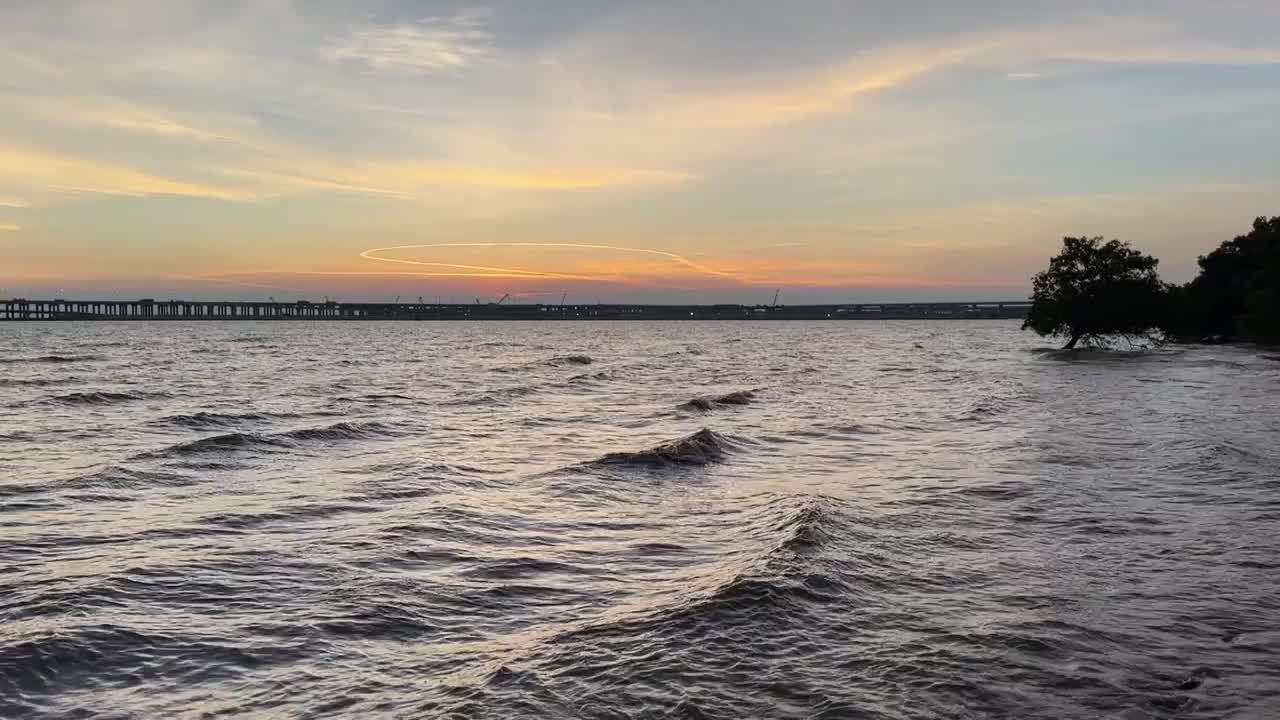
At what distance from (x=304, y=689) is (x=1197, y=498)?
59.9ft

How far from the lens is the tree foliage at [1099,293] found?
90062 mm

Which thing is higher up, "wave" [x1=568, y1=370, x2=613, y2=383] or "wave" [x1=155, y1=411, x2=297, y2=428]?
"wave" [x1=568, y1=370, x2=613, y2=383]

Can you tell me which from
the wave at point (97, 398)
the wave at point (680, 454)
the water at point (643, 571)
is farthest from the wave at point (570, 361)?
the wave at point (680, 454)

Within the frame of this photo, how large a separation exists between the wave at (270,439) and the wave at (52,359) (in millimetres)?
65566

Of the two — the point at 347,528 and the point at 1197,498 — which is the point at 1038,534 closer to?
the point at 1197,498

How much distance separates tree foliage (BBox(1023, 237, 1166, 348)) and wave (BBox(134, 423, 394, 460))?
251 feet

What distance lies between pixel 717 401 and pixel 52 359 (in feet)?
243

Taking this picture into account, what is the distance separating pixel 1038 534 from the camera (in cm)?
1669

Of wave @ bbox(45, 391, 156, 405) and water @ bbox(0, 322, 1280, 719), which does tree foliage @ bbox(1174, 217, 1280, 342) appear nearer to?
water @ bbox(0, 322, 1280, 719)

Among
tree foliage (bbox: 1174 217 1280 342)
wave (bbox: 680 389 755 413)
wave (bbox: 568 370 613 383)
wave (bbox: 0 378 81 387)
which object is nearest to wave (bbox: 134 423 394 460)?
wave (bbox: 680 389 755 413)

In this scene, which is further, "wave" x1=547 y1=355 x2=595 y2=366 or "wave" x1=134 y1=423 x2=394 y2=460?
"wave" x1=547 y1=355 x2=595 y2=366

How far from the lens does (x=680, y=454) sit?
27.8 meters

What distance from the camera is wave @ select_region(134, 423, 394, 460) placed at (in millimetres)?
28688

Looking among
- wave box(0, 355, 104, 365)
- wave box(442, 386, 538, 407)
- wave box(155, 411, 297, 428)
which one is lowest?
wave box(0, 355, 104, 365)
